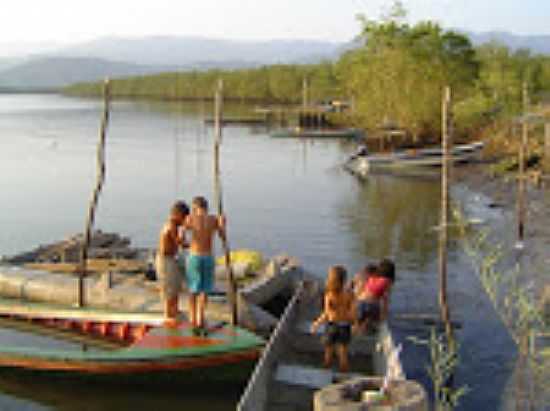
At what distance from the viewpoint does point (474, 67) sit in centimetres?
5072

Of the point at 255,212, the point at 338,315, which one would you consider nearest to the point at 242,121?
the point at 255,212

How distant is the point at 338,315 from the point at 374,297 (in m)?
1.51

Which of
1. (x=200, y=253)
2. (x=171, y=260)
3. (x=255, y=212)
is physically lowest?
(x=255, y=212)

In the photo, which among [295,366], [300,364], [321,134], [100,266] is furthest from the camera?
[321,134]

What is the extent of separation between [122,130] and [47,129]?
6.69 meters

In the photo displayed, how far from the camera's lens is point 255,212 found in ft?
81.0

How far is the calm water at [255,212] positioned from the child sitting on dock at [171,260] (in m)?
1.27

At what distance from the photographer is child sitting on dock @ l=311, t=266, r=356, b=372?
9.20 meters

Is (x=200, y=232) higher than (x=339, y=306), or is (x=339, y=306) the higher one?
(x=200, y=232)

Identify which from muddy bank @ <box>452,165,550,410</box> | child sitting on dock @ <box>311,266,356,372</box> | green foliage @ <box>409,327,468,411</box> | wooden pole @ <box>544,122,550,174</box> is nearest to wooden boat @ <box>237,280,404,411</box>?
child sitting on dock @ <box>311,266,356,372</box>

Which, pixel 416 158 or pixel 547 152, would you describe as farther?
pixel 416 158

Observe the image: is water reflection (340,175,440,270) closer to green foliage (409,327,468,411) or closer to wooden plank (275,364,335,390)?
green foliage (409,327,468,411)

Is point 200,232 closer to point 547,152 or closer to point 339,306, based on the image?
point 339,306

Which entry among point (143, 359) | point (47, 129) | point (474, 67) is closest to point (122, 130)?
point (47, 129)
